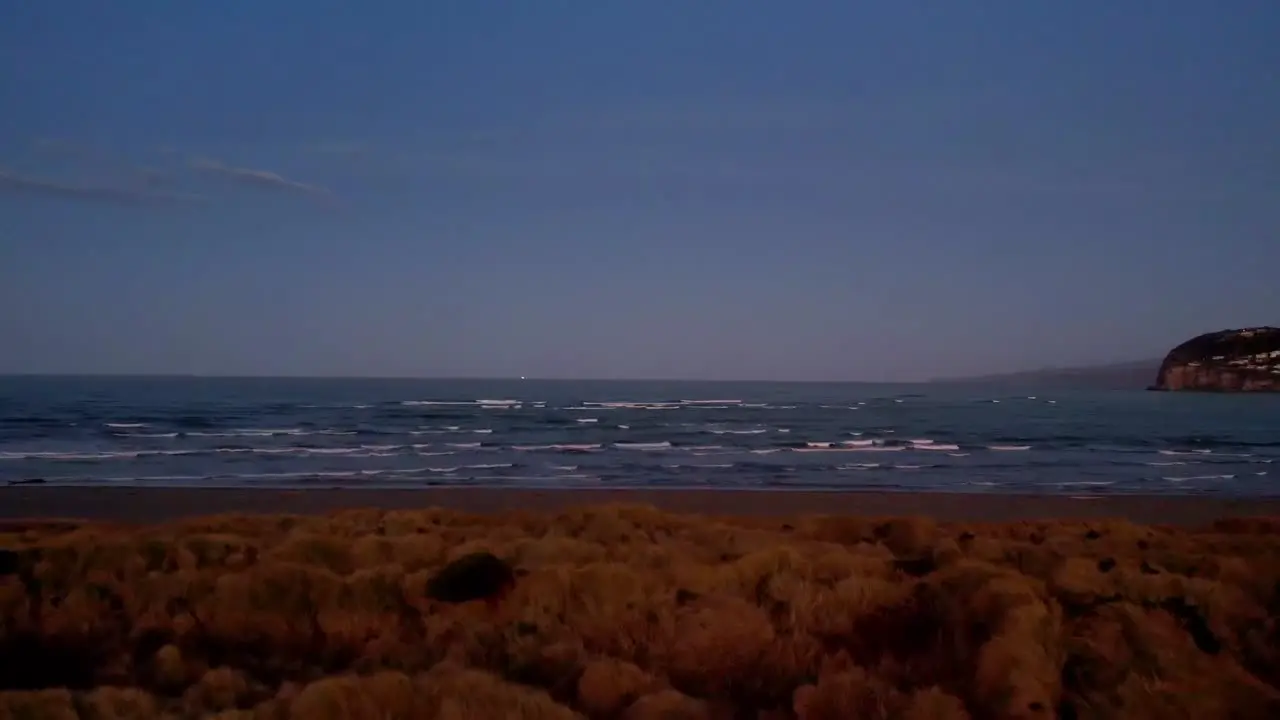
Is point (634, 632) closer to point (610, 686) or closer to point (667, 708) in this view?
point (610, 686)

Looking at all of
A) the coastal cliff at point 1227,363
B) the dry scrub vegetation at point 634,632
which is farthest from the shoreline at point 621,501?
the coastal cliff at point 1227,363

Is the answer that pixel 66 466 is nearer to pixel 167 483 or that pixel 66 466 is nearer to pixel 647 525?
pixel 167 483

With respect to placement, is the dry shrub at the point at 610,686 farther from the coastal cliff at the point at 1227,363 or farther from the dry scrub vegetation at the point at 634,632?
the coastal cliff at the point at 1227,363

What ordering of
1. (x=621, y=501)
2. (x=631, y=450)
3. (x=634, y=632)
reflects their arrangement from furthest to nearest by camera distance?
(x=631, y=450) → (x=621, y=501) → (x=634, y=632)

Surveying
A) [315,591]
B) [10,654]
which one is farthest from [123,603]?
[315,591]

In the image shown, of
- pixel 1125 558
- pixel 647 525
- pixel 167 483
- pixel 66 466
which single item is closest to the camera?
pixel 1125 558

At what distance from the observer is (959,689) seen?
6102 mm

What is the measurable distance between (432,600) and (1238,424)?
189ft

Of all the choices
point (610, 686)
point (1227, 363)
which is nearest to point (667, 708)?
point (610, 686)

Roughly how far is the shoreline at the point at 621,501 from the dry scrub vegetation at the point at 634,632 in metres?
8.18

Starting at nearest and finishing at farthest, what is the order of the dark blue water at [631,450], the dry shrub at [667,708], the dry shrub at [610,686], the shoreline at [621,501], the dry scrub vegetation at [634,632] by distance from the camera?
the dry shrub at [667,708] < the dry scrub vegetation at [634,632] < the dry shrub at [610,686] < the shoreline at [621,501] < the dark blue water at [631,450]

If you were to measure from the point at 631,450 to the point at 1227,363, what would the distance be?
377 ft

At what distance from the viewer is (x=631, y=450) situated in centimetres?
3559

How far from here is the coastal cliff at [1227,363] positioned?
120m
